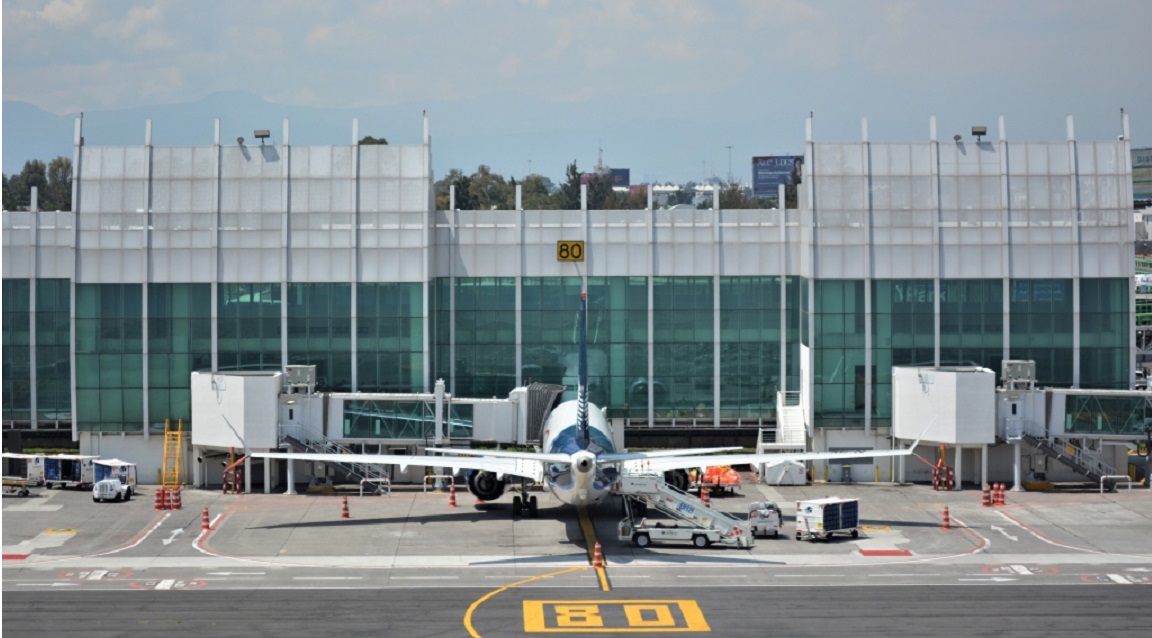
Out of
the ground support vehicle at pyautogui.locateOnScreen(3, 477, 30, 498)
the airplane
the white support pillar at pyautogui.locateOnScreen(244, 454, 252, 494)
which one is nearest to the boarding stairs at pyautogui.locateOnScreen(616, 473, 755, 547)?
the airplane

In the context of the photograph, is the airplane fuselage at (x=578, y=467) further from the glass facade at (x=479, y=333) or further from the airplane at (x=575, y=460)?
the glass facade at (x=479, y=333)

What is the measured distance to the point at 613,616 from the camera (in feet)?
177

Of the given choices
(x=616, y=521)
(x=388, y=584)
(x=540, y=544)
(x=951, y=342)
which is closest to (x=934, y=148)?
(x=951, y=342)

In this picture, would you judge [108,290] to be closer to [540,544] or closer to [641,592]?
[540,544]

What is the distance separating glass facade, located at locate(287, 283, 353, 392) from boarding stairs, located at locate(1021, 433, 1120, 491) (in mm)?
41132

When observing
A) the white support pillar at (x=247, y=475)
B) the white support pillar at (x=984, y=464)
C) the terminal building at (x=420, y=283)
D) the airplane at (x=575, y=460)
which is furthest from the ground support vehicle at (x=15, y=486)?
the white support pillar at (x=984, y=464)

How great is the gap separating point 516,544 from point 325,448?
879 inches

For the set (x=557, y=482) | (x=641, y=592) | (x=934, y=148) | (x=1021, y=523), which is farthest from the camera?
(x=934, y=148)

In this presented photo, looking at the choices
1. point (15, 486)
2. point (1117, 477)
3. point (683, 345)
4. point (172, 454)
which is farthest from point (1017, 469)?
point (15, 486)

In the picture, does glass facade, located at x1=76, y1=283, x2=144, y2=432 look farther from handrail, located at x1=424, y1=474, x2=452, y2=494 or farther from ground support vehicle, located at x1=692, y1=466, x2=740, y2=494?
ground support vehicle, located at x1=692, y1=466, x2=740, y2=494

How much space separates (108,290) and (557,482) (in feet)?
120

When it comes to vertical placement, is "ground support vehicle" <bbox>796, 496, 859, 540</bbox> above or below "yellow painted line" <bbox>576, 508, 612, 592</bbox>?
above

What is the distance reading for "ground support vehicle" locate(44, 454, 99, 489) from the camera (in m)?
86.7

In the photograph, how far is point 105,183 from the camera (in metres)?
90.5
